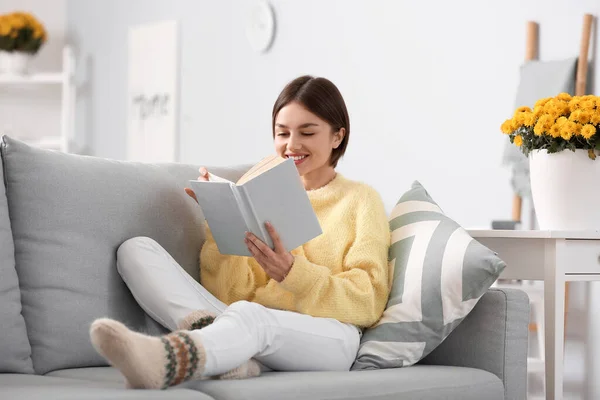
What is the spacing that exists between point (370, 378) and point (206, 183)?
20.5 inches

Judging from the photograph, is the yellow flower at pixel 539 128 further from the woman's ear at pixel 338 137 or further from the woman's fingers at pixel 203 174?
the woman's fingers at pixel 203 174

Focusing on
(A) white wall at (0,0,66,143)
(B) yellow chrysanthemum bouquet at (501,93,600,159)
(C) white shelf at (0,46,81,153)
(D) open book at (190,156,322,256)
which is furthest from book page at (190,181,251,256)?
(A) white wall at (0,0,66,143)

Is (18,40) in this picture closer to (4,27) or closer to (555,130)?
(4,27)

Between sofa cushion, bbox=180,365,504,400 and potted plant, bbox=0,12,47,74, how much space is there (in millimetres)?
4165

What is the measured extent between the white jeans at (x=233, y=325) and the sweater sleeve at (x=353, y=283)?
4cm

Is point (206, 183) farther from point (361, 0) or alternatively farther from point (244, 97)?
point (244, 97)

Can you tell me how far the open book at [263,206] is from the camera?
187cm

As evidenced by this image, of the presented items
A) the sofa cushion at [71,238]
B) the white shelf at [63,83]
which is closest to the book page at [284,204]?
the sofa cushion at [71,238]

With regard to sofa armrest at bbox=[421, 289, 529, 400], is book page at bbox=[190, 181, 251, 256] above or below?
above

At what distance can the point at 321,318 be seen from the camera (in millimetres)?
1931

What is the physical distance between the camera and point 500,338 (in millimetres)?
1958

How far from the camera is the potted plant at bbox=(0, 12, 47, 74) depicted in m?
5.41

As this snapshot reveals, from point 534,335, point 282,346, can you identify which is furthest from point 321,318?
point 534,335

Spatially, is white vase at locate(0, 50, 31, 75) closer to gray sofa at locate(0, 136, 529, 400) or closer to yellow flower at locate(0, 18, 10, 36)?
yellow flower at locate(0, 18, 10, 36)
